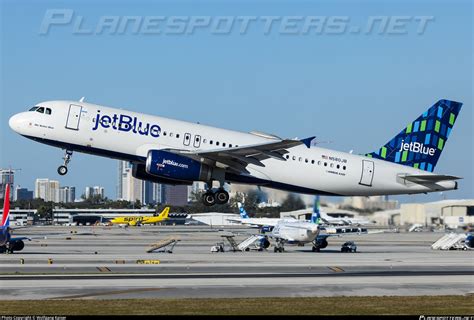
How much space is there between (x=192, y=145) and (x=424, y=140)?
18.5 meters

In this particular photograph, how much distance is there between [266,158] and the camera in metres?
53.2

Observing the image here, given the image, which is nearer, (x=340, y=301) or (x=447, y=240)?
(x=340, y=301)

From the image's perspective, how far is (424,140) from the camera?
199 ft

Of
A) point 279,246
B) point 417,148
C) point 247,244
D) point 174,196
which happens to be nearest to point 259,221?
point 174,196

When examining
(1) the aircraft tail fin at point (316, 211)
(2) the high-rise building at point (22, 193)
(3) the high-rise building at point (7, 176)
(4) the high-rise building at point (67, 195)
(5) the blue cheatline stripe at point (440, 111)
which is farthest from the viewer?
(4) the high-rise building at point (67, 195)

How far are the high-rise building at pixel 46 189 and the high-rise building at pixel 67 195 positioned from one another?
176 inches

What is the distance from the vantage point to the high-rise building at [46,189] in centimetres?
10106

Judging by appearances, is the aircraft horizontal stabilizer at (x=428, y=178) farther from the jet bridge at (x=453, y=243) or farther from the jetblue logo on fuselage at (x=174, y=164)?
the jet bridge at (x=453, y=243)

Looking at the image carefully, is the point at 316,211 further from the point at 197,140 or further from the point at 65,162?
the point at 65,162

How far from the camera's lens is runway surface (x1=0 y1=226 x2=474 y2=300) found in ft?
118

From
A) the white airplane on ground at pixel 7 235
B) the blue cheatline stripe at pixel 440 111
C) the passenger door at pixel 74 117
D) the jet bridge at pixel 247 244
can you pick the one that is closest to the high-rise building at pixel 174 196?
the jet bridge at pixel 247 244

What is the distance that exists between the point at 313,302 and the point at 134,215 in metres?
107

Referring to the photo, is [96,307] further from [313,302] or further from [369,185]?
[369,185]

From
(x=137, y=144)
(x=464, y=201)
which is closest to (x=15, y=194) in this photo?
(x=137, y=144)
